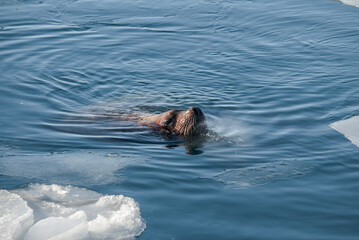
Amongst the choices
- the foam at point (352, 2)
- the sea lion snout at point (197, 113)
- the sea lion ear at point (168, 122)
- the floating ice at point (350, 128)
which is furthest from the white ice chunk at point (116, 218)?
the foam at point (352, 2)

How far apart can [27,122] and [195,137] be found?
2.69 metres

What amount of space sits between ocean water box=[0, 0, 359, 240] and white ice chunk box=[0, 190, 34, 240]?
0.06 feet

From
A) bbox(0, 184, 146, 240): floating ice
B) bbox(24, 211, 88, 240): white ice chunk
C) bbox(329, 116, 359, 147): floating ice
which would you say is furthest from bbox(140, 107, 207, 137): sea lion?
bbox(24, 211, 88, 240): white ice chunk

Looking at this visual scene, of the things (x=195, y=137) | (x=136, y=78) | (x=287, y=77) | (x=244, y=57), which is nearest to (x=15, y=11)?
(x=136, y=78)

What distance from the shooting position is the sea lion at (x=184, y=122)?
7918 mm

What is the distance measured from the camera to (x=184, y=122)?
796 cm

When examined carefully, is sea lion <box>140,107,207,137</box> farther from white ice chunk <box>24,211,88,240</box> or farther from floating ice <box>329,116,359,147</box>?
white ice chunk <box>24,211,88,240</box>

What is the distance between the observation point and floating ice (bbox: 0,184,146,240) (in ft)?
17.4

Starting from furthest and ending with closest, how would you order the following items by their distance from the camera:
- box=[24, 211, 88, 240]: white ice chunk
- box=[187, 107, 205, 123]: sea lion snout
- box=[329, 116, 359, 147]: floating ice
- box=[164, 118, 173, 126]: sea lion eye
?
box=[164, 118, 173, 126]: sea lion eye, box=[329, 116, 359, 147]: floating ice, box=[187, 107, 205, 123]: sea lion snout, box=[24, 211, 88, 240]: white ice chunk

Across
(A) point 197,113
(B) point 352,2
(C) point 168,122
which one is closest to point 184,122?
(A) point 197,113

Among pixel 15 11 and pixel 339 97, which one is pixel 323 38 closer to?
pixel 339 97

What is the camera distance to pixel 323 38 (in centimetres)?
1280

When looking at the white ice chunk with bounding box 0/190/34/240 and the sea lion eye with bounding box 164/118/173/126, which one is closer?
the white ice chunk with bounding box 0/190/34/240

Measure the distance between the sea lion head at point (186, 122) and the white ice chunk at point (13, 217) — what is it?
110 inches
